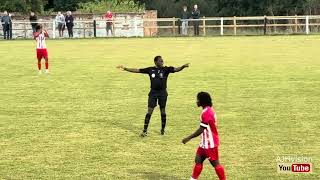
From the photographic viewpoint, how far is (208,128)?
9039 mm

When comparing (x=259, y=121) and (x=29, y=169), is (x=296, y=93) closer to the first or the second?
(x=259, y=121)

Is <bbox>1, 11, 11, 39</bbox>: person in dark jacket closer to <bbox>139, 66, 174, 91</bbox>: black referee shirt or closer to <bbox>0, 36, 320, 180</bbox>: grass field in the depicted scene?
<bbox>0, 36, 320, 180</bbox>: grass field

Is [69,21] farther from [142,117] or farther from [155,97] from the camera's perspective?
[155,97]

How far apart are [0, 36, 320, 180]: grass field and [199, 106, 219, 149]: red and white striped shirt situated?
4.51 ft

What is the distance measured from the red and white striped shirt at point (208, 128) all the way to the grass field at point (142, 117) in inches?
54.1

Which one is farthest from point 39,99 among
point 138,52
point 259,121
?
point 138,52

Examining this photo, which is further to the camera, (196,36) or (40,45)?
(196,36)

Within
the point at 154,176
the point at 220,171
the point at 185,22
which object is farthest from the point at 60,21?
the point at 220,171

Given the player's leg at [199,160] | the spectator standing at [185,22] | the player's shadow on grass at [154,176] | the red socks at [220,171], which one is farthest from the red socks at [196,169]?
the spectator standing at [185,22]

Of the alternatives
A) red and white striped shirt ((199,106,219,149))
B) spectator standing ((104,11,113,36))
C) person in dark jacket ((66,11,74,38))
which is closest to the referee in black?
red and white striped shirt ((199,106,219,149))

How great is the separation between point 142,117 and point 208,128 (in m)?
6.92

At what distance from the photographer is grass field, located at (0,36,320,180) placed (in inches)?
438

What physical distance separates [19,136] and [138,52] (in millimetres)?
21070

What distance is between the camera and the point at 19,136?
1363 cm
